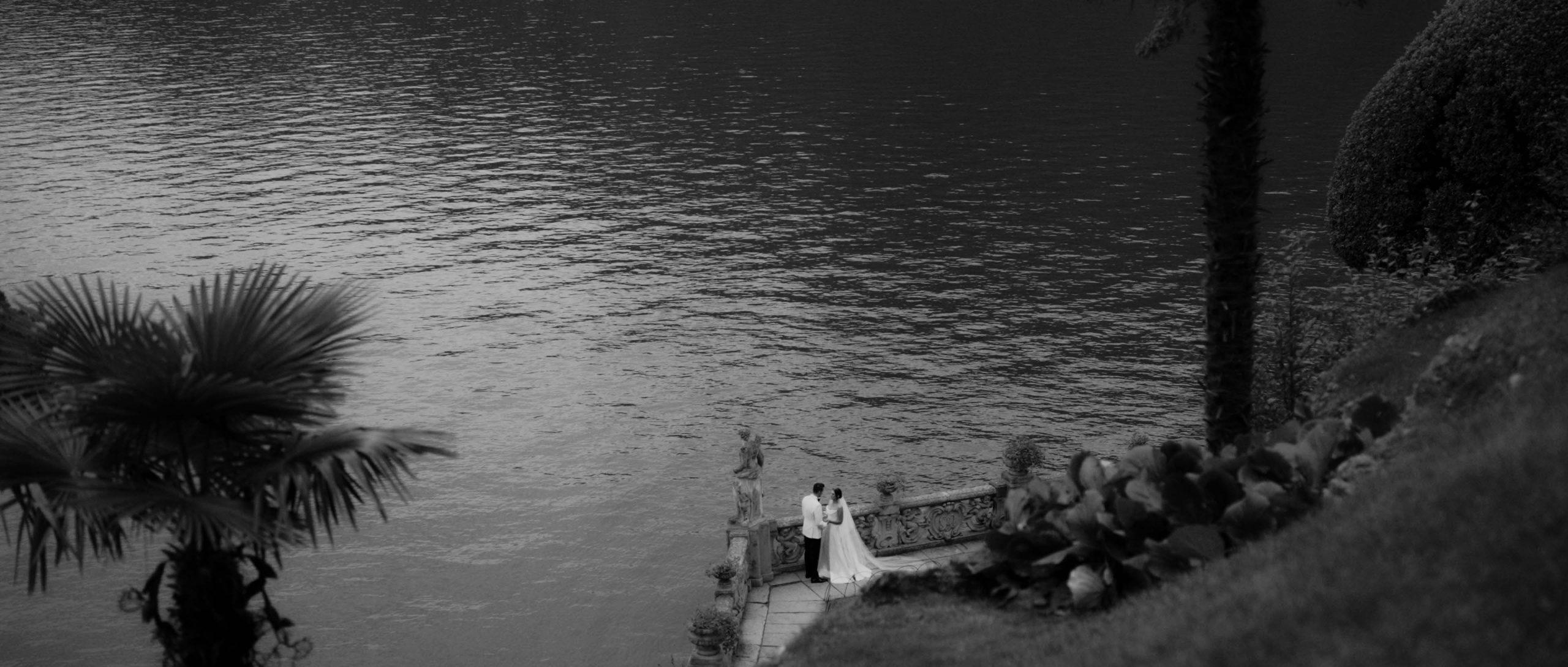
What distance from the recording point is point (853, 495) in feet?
110

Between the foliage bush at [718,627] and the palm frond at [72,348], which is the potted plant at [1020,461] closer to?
the foliage bush at [718,627]

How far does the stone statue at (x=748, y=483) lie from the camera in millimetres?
23969

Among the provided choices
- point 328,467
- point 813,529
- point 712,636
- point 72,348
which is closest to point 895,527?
point 813,529

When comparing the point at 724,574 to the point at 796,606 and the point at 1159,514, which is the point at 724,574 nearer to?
the point at 796,606

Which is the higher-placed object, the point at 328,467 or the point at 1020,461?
the point at 328,467

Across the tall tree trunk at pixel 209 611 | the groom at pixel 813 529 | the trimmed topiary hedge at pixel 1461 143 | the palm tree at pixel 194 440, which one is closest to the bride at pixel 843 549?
the groom at pixel 813 529

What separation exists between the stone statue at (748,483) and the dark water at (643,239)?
15.9ft

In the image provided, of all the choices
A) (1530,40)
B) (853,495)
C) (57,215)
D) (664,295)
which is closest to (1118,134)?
(664,295)

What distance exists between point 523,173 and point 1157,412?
112ft

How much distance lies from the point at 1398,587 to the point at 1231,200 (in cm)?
937

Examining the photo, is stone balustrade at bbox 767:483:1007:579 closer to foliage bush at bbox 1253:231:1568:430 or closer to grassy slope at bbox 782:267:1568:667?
foliage bush at bbox 1253:231:1568:430

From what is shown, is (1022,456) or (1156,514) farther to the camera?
(1022,456)

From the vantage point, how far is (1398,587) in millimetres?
9172

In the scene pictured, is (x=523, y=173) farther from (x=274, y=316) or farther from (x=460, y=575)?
(x=274, y=316)
